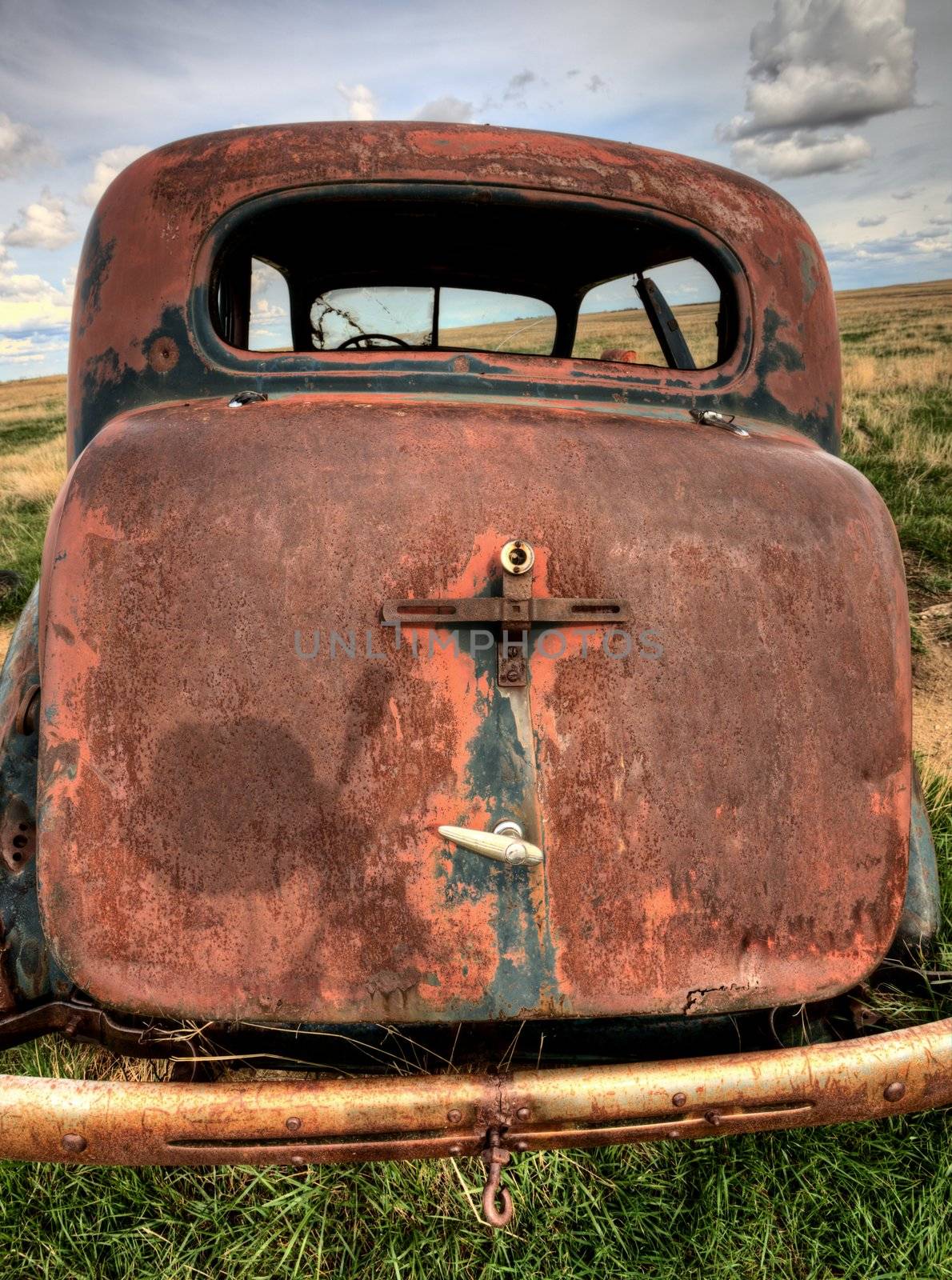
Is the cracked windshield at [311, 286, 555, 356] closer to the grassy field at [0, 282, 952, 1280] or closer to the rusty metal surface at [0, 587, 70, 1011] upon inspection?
the rusty metal surface at [0, 587, 70, 1011]

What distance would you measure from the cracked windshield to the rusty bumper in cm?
211

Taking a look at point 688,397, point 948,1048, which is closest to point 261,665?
point 688,397

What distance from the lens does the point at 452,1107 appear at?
1252 millimetres

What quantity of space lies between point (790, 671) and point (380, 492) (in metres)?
0.79

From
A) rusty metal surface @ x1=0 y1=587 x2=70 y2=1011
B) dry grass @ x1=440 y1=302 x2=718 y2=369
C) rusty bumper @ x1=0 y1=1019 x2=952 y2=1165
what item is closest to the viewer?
rusty bumper @ x1=0 y1=1019 x2=952 y2=1165

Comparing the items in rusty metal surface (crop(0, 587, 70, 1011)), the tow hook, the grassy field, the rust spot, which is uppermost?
the rust spot

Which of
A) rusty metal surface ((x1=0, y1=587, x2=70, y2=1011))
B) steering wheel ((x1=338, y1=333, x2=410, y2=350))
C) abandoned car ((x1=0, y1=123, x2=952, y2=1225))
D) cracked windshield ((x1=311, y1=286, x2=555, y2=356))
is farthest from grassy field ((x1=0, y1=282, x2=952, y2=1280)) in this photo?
steering wheel ((x1=338, y1=333, x2=410, y2=350))

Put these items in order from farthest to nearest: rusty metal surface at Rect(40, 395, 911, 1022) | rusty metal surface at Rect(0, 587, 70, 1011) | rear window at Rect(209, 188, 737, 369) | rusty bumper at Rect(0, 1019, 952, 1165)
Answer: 1. rear window at Rect(209, 188, 737, 369)
2. rusty metal surface at Rect(0, 587, 70, 1011)
3. rusty metal surface at Rect(40, 395, 911, 1022)
4. rusty bumper at Rect(0, 1019, 952, 1165)

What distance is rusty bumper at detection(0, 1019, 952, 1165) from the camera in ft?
4.07

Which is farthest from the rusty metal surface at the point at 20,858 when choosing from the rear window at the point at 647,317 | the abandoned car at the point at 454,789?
the rear window at the point at 647,317

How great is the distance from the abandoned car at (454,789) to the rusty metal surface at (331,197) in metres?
0.14

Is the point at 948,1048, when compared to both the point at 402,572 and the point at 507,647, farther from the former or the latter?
the point at 402,572

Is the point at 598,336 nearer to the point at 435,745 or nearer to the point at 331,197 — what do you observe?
the point at 331,197

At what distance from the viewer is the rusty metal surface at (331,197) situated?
1783 mm
